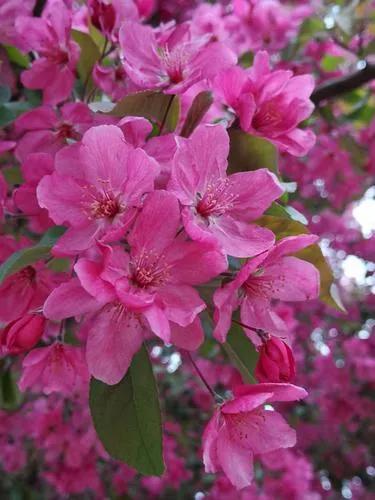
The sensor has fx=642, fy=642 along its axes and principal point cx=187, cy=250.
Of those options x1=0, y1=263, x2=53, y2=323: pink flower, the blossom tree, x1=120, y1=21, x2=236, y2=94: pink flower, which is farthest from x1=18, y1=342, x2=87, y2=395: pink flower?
x1=120, y1=21, x2=236, y2=94: pink flower

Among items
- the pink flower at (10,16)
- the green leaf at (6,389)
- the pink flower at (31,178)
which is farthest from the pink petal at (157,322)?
the green leaf at (6,389)

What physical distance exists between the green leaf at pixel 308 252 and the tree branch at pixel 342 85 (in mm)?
970

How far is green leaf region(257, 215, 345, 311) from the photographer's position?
97 cm

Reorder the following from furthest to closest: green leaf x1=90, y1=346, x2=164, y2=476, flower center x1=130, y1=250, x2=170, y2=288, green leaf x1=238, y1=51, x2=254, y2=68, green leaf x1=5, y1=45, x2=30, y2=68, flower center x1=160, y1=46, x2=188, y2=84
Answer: green leaf x1=238, y1=51, x2=254, y2=68, green leaf x1=5, y1=45, x2=30, y2=68, flower center x1=160, y1=46, x2=188, y2=84, green leaf x1=90, y1=346, x2=164, y2=476, flower center x1=130, y1=250, x2=170, y2=288

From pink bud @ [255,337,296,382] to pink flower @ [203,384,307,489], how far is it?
37 mm

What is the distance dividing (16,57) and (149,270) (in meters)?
0.86

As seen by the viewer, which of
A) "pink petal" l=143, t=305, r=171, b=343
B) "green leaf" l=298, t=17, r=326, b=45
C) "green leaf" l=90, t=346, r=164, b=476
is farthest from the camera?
"green leaf" l=298, t=17, r=326, b=45

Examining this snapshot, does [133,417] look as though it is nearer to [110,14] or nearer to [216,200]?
[216,200]

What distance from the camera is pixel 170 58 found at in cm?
110

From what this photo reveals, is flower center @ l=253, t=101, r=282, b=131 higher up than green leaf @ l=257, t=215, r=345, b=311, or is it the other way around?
flower center @ l=253, t=101, r=282, b=131

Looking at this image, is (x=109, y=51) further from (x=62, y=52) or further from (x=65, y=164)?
(x=65, y=164)

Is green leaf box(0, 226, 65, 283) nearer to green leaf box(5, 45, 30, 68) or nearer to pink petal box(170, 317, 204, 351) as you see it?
pink petal box(170, 317, 204, 351)

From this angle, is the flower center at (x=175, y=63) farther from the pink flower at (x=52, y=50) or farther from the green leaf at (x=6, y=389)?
the green leaf at (x=6, y=389)

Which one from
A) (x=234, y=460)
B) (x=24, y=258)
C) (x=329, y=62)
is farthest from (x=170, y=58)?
(x=329, y=62)
